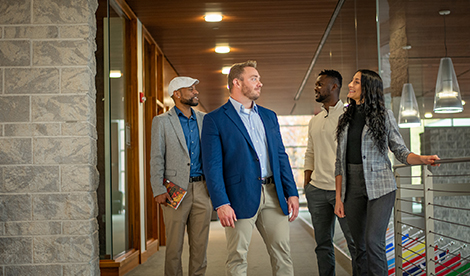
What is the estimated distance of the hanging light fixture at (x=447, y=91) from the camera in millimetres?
3291

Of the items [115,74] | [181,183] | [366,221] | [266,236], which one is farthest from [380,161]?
[115,74]

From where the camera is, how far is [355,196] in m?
2.78

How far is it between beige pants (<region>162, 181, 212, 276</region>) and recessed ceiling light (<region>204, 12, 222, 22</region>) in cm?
265

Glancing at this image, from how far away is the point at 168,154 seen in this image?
3455 mm

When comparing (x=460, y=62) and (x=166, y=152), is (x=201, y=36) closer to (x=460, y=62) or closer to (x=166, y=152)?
(x=166, y=152)

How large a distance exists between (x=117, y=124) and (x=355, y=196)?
277cm

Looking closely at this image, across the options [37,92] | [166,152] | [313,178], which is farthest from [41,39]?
[313,178]

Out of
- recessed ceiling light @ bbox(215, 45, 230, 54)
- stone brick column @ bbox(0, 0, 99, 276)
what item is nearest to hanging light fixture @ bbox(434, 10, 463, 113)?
stone brick column @ bbox(0, 0, 99, 276)

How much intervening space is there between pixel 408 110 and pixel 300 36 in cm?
310

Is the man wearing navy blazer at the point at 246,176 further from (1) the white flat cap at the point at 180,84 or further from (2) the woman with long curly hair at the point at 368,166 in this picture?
(1) the white flat cap at the point at 180,84

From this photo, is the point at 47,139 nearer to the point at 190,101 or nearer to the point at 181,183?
the point at 181,183

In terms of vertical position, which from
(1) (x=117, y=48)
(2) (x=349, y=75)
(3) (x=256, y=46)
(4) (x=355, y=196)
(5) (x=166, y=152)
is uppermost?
(3) (x=256, y=46)

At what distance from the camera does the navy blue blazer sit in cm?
248

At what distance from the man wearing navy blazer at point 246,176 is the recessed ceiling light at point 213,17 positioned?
2917 millimetres
